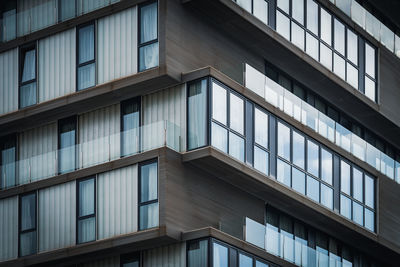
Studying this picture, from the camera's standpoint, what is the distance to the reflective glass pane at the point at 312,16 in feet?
198

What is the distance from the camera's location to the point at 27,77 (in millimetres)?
56594

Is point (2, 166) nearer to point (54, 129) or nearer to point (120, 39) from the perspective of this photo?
point (54, 129)

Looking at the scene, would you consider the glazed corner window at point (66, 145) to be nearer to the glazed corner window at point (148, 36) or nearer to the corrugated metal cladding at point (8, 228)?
the corrugated metal cladding at point (8, 228)

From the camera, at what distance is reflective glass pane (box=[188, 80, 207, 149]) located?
5209 cm

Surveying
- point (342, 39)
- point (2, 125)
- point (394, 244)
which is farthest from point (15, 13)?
point (394, 244)

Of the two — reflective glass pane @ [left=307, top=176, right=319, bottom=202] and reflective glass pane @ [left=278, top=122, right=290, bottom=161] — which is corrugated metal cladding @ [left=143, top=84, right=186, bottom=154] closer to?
reflective glass pane @ [left=278, top=122, right=290, bottom=161]

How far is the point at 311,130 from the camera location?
58406mm

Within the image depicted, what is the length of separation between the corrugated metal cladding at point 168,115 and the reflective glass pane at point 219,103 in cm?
113

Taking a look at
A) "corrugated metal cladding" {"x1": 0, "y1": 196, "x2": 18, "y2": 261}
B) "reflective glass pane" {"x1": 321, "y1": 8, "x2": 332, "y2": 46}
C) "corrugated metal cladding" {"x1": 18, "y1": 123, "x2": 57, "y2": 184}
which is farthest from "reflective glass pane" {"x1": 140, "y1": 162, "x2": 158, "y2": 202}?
"reflective glass pane" {"x1": 321, "y1": 8, "x2": 332, "y2": 46}

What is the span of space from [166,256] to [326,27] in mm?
14722

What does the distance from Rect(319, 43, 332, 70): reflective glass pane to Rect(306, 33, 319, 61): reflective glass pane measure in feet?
1.12

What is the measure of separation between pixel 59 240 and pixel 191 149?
226 inches

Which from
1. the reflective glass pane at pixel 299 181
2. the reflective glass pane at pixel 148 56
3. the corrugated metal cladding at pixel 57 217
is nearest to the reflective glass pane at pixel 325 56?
the reflective glass pane at pixel 299 181

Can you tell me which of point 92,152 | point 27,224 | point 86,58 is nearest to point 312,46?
point 86,58
